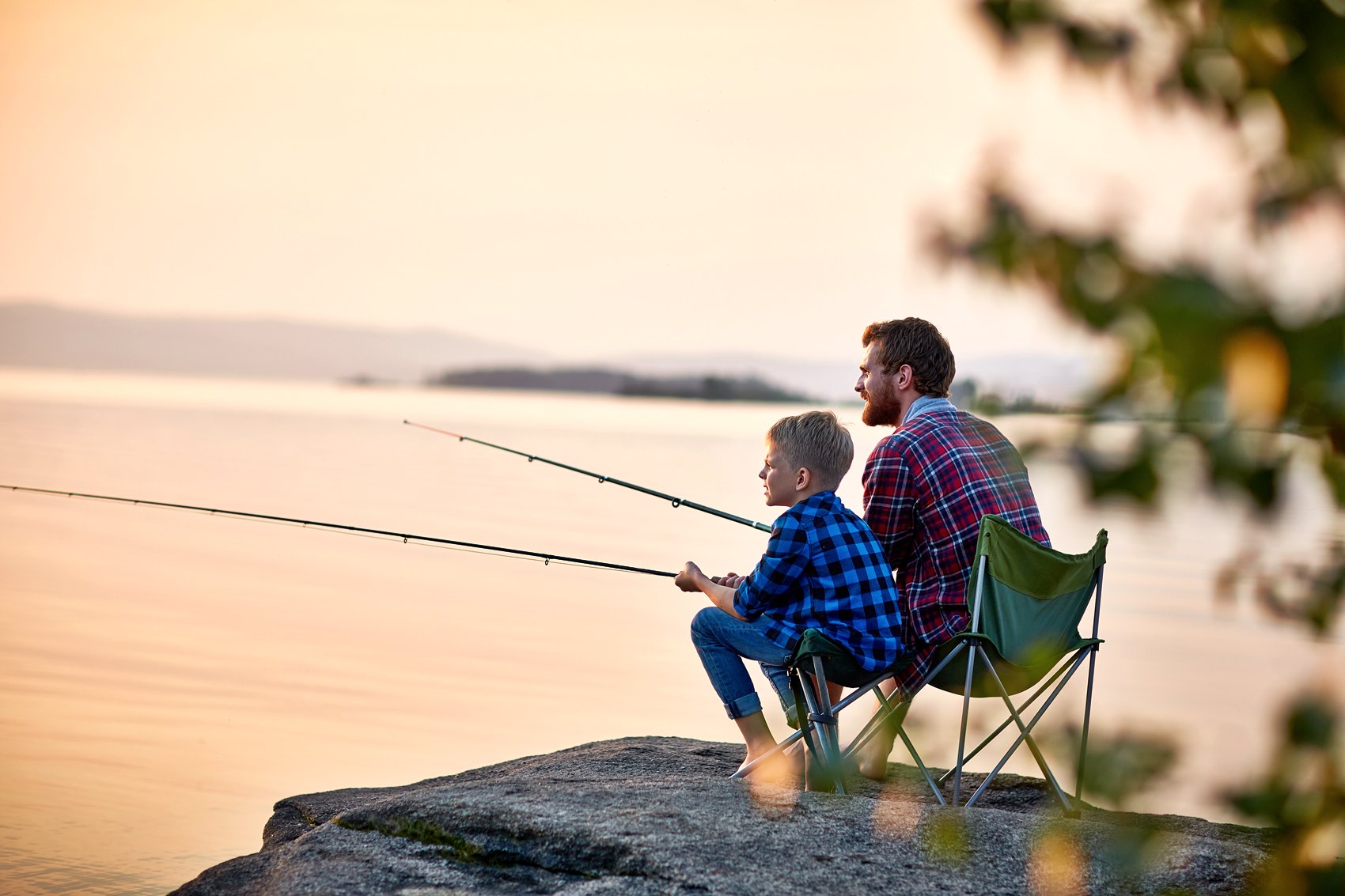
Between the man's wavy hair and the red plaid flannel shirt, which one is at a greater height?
the man's wavy hair

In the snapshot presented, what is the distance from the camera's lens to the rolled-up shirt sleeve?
3891mm

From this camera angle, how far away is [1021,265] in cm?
90

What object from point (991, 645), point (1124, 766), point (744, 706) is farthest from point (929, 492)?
point (1124, 766)

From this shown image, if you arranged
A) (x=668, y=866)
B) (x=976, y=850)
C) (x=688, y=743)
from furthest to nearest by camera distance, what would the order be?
(x=688, y=743), (x=976, y=850), (x=668, y=866)

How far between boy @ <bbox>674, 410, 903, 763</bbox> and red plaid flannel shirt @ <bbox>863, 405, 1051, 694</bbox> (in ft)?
0.52

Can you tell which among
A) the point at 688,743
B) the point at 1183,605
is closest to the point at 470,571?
the point at 1183,605

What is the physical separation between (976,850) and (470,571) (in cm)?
1040

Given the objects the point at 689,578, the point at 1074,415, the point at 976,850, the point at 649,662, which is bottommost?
the point at 649,662

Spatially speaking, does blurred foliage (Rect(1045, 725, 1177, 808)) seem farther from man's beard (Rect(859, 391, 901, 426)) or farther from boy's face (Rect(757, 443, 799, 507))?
man's beard (Rect(859, 391, 901, 426))

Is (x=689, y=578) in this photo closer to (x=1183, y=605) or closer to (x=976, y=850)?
(x=976, y=850)

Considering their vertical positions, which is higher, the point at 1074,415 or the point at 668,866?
the point at 1074,415

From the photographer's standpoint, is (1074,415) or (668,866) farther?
(668,866)

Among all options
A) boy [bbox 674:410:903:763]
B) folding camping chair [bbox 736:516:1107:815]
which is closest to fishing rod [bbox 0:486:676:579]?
boy [bbox 674:410:903:763]

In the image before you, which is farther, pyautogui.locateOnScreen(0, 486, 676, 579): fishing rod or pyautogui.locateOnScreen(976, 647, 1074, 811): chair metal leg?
pyautogui.locateOnScreen(0, 486, 676, 579): fishing rod
